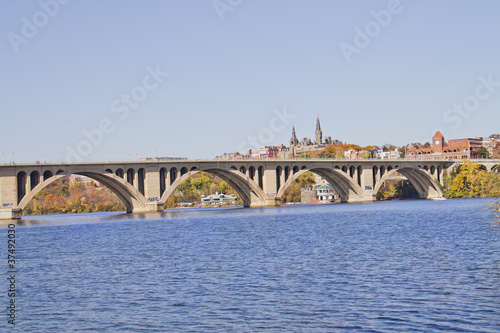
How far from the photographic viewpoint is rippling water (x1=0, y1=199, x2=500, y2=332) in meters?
22.0

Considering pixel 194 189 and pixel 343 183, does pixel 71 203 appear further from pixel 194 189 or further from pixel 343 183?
pixel 343 183

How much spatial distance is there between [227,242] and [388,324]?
95.0 feet

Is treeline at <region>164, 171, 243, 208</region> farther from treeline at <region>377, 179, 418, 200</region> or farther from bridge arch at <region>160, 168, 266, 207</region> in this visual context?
bridge arch at <region>160, 168, 266, 207</region>

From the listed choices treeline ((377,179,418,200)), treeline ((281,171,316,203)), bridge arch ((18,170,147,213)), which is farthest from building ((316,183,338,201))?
bridge arch ((18,170,147,213))

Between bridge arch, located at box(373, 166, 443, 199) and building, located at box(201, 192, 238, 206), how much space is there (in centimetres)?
4688

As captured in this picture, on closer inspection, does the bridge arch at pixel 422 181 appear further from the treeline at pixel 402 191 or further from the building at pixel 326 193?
the building at pixel 326 193

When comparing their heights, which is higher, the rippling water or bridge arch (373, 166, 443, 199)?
bridge arch (373, 166, 443, 199)

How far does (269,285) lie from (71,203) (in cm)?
13741

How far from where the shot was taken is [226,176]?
11625 centimetres

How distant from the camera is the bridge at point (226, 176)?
295 ft

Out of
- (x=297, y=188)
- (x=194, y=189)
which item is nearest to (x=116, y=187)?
(x=297, y=188)

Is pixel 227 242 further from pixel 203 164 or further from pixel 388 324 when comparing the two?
pixel 203 164

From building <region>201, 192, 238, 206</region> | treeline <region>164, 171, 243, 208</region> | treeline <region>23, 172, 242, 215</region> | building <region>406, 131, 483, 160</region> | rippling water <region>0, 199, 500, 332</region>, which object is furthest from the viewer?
building <region>406, 131, 483, 160</region>

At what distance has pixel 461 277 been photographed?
28.5 metres
